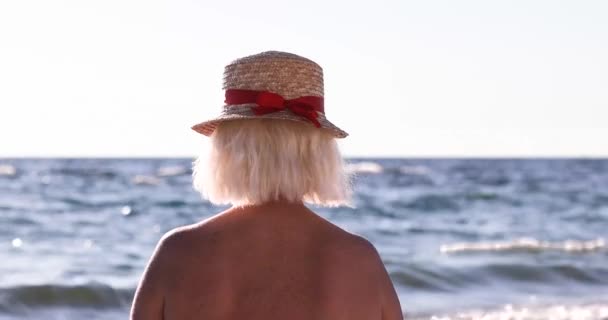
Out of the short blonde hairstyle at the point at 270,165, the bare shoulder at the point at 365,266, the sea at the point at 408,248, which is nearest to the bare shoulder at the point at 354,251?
the bare shoulder at the point at 365,266

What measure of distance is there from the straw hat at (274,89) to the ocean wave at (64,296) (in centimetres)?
570

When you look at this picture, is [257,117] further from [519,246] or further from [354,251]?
[519,246]

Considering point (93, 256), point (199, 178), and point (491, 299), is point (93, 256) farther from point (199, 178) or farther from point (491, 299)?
point (199, 178)

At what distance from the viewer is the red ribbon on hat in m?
2.63

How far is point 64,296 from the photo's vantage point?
27.5ft

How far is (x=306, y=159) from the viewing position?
2.62 m

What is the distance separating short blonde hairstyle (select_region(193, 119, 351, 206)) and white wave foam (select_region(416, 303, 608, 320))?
5113 mm

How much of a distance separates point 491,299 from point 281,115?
6.31 meters

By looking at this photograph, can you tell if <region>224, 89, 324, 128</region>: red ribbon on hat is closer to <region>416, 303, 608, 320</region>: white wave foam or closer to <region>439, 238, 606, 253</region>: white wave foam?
<region>416, 303, 608, 320</region>: white wave foam

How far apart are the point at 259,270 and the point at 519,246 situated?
1029cm

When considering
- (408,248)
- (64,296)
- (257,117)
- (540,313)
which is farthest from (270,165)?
(408,248)

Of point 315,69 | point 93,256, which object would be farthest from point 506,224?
point 315,69

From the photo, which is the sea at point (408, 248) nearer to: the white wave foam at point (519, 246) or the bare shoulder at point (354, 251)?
the white wave foam at point (519, 246)

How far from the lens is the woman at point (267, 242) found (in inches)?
102
